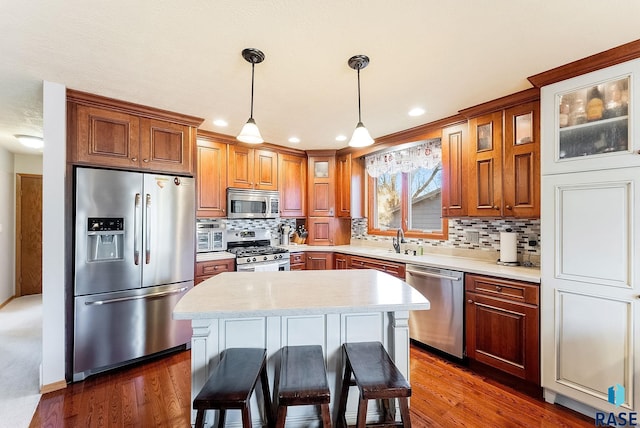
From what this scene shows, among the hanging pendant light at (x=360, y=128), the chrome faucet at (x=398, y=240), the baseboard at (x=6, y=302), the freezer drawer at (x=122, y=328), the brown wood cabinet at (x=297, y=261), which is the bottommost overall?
the baseboard at (x=6, y=302)

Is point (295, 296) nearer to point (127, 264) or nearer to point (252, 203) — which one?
point (127, 264)

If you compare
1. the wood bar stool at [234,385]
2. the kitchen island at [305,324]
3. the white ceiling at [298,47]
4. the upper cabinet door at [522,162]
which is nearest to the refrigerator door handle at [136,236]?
the white ceiling at [298,47]

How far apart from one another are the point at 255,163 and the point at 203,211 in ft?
3.21

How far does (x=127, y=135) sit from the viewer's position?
103 inches

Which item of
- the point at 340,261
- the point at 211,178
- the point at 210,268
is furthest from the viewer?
the point at 340,261

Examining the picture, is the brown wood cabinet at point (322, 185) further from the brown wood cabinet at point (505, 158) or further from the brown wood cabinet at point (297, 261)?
the brown wood cabinet at point (505, 158)

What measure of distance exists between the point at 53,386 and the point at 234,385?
6.75 feet

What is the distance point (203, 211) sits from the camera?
347cm

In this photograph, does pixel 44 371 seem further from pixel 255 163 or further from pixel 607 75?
pixel 607 75

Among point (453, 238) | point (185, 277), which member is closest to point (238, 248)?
point (185, 277)

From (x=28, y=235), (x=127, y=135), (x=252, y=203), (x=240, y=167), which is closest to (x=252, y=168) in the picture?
(x=240, y=167)

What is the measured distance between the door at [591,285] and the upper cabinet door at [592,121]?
0.10 m

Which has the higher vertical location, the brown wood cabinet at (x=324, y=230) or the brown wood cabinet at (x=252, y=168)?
the brown wood cabinet at (x=252, y=168)

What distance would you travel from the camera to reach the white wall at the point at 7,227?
13.8 feet
